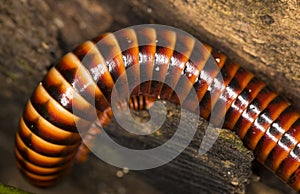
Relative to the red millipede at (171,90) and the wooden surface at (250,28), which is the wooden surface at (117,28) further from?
the red millipede at (171,90)

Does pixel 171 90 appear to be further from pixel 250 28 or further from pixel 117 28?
pixel 117 28

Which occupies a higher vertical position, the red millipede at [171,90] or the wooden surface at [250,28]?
the wooden surface at [250,28]

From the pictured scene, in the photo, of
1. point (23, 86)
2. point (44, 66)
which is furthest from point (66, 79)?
point (23, 86)

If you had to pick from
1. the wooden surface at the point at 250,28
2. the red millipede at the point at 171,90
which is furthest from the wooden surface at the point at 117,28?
the red millipede at the point at 171,90

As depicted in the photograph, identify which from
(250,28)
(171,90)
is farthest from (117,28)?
(250,28)

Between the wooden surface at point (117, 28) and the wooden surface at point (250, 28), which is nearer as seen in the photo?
the wooden surface at point (250, 28)

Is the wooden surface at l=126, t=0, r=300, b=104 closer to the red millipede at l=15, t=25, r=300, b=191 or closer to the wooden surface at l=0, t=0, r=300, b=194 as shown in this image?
the wooden surface at l=0, t=0, r=300, b=194

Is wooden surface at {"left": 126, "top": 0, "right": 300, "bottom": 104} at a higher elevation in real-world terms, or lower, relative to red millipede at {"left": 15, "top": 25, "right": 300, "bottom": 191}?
higher

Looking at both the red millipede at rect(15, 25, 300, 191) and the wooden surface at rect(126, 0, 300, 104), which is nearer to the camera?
the wooden surface at rect(126, 0, 300, 104)

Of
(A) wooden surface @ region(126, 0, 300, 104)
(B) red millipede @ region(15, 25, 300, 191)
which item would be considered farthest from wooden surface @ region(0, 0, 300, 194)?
(B) red millipede @ region(15, 25, 300, 191)
